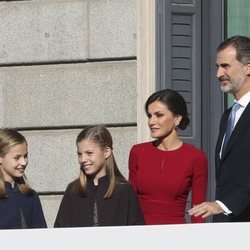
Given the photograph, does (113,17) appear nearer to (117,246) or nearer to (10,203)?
(10,203)

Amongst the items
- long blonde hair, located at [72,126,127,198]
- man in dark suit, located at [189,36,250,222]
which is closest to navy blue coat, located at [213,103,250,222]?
man in dark suit, located at [189,36,250,222]

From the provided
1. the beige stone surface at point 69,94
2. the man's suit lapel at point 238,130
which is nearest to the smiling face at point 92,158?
the man's suit lapel at point 238,130

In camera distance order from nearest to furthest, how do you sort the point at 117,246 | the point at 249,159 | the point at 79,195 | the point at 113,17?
the point at 117,246 → the point at 249,159 → the point at 79,195 → the point at 113,17

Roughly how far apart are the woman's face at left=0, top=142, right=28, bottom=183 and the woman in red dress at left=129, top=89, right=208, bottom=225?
73 centimetres

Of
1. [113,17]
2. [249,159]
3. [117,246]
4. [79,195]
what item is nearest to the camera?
[117,246]

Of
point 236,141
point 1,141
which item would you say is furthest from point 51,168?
point 236,141

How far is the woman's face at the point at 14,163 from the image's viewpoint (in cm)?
952

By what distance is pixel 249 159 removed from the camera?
833cm

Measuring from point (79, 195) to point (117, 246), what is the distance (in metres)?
1.81

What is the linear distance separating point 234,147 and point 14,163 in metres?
1.81

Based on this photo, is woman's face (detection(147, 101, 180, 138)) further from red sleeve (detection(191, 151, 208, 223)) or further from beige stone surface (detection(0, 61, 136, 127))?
beige stone surface (detection(0, 61, 136, 127))

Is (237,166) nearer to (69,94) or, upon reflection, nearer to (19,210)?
(19,210)

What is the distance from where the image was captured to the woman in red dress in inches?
360

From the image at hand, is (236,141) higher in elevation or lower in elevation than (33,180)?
higher
